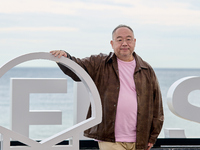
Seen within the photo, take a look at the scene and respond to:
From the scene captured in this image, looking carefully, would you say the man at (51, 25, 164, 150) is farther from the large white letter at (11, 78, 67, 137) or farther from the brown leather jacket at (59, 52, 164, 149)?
the large white letter at (11, 78, 67, 137)

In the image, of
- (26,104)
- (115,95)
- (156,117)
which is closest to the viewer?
(115,95)

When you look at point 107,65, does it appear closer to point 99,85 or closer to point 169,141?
point 99,85

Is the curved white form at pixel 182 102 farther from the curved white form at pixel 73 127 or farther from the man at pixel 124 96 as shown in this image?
the curved white form at pixel 73 127

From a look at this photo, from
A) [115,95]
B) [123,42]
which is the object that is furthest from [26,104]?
[123,42]

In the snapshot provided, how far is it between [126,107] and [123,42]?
1.52 feet

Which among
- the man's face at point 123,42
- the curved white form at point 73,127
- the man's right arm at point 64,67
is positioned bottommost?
the curved white form at point 73,127

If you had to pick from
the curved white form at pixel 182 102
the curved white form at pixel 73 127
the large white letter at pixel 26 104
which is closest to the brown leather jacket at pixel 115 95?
the curved white form at pixel 73 127

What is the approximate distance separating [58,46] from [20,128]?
75.9 ft

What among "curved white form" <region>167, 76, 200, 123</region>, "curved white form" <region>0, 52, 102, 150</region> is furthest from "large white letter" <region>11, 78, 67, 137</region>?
"curved white form" <region>0, 52, 102, 150</region>

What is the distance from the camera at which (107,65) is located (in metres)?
3.47

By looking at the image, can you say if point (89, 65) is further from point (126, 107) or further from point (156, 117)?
point (156, 117)

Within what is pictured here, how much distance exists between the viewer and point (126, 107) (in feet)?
11.0

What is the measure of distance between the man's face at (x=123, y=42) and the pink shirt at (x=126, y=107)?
8 centimetres

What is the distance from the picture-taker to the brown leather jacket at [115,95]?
3373mm
